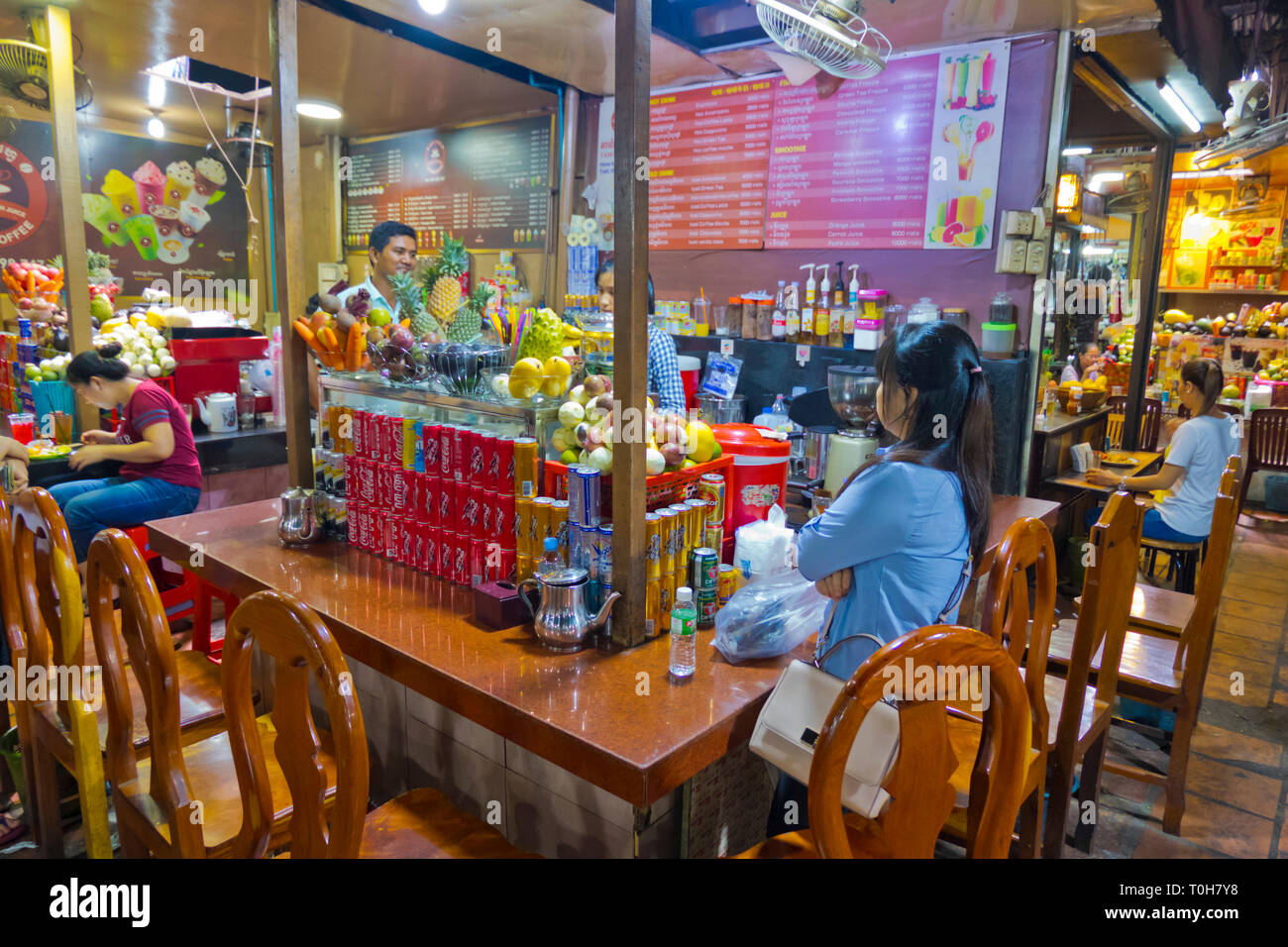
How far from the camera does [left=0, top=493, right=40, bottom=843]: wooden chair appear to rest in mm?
1965

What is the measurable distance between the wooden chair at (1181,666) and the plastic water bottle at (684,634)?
55.4 inches

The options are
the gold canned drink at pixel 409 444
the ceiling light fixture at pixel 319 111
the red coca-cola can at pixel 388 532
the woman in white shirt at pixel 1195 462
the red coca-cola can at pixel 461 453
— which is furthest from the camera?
the ceiling light fixture at pixel 319 111

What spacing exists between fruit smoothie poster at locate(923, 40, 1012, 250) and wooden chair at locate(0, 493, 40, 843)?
4.11 m

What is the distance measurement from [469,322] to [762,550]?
3.78 ft

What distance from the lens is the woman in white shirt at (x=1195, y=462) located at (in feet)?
13.8

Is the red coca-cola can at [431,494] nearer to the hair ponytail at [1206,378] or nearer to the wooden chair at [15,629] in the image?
the wooden chair at [15,629]

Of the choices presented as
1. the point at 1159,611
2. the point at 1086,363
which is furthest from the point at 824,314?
the point at 1086,363

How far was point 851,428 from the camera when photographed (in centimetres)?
362

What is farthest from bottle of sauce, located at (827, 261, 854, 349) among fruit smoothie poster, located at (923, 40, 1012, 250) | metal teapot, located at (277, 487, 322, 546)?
metal teapot, located at (277, 487, 322, 546)

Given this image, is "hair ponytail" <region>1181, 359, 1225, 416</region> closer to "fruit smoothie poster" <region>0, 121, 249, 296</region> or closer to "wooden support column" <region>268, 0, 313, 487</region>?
"wooden support column" <region>268, 0, 313, 487</region>

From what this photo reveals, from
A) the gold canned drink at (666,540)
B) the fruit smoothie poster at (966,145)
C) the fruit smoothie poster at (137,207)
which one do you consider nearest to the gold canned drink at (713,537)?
the gold canned drink at (666,540)

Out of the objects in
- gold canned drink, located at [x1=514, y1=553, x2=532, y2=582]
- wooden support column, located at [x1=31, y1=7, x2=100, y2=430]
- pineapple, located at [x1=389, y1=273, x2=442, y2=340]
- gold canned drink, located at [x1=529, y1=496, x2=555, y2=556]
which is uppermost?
wooden support column, located at [x1=31, y1=7, x2=100, y2=430]

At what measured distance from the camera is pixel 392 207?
268 inches
